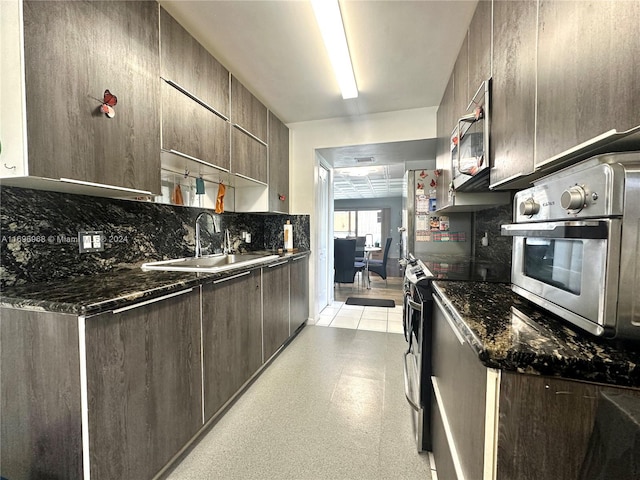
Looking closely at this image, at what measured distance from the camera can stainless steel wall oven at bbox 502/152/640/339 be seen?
0.51 m

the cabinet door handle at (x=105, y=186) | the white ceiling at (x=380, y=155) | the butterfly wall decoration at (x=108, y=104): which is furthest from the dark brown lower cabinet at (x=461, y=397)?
the white ceiling at (x=380, y=155)

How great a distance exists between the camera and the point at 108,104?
123 centimetres

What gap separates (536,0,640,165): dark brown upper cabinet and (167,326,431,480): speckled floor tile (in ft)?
5.15

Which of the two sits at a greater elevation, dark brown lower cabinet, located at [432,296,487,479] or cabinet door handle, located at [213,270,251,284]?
cabinet door handle, located at [213,270,251,284]

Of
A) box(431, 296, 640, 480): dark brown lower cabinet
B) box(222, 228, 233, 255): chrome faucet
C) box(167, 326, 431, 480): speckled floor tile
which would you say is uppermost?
box(222, 228, 233, 255): chrome faucet

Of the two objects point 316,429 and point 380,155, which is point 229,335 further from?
point 380,155

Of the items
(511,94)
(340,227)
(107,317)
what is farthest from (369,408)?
(340,227)

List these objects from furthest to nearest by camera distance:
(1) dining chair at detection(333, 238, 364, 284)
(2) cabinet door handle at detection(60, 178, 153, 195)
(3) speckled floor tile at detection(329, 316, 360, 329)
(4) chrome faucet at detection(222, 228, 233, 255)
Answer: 1. (1) dining chair at detection(333, 238, 364, 284)
2. (3) speckled floor tile at detection(329, 316, 360, 329)
3. (4) chrome faucet at detection(222, 228, 233, 255)
4. (2) cabinet door handle at detection(60, 178, 153, 195)

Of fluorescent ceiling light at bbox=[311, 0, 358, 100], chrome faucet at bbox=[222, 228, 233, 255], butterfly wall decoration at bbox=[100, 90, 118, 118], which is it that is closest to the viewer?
butterfly wall decoration at bbox=[100, 90, 118, 118]

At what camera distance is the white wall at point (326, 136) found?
115 inches

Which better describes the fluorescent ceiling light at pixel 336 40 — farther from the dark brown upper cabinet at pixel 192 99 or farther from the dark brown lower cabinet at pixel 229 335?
the dark brown lower cabinet at pixel 229 335

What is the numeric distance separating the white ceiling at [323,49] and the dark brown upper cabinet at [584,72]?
1.11 m

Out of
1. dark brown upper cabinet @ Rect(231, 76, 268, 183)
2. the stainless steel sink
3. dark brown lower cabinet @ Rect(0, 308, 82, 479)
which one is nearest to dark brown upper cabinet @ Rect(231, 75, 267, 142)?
dark brown upper cabinet @ Rect(231, 76, 268, 183)

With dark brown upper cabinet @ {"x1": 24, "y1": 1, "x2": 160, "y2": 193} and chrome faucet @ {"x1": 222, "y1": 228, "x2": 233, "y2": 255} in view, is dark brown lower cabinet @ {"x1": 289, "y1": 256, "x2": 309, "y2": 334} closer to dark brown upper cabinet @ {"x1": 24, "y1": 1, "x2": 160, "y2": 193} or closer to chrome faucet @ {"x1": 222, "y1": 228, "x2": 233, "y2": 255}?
chrome faucet @ {"x1": 222, "y1": 228, "x2": 233, "y2": 255}
